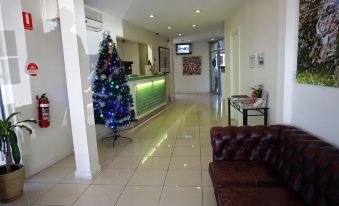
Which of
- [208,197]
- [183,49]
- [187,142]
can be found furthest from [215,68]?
[208,197]

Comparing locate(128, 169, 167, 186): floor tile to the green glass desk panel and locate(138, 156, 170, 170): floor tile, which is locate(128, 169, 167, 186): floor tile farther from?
the green glass desk panel

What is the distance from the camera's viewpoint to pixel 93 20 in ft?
15.5

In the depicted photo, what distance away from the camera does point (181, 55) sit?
42.9 ft

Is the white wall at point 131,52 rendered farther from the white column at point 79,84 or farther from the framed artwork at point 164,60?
the white column at point 79,84

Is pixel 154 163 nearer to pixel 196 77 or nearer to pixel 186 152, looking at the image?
pixel 186 152

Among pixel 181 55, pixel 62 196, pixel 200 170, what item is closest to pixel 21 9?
pixel 62 196

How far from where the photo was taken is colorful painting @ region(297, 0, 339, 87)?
6.21 feet

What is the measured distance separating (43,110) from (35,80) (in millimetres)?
451

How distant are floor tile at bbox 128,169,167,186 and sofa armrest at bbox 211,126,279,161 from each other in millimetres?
910

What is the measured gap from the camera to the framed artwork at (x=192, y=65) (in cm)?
1295

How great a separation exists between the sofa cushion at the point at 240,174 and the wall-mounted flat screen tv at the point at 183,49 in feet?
36.1

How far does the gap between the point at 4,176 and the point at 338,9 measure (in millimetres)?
3593

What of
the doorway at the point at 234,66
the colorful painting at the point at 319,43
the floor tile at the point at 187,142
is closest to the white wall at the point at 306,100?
the colorful painting at the point at 319,43

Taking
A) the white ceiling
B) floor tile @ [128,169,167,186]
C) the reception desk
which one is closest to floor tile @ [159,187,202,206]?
floor tile @ [128,169,167,186]
